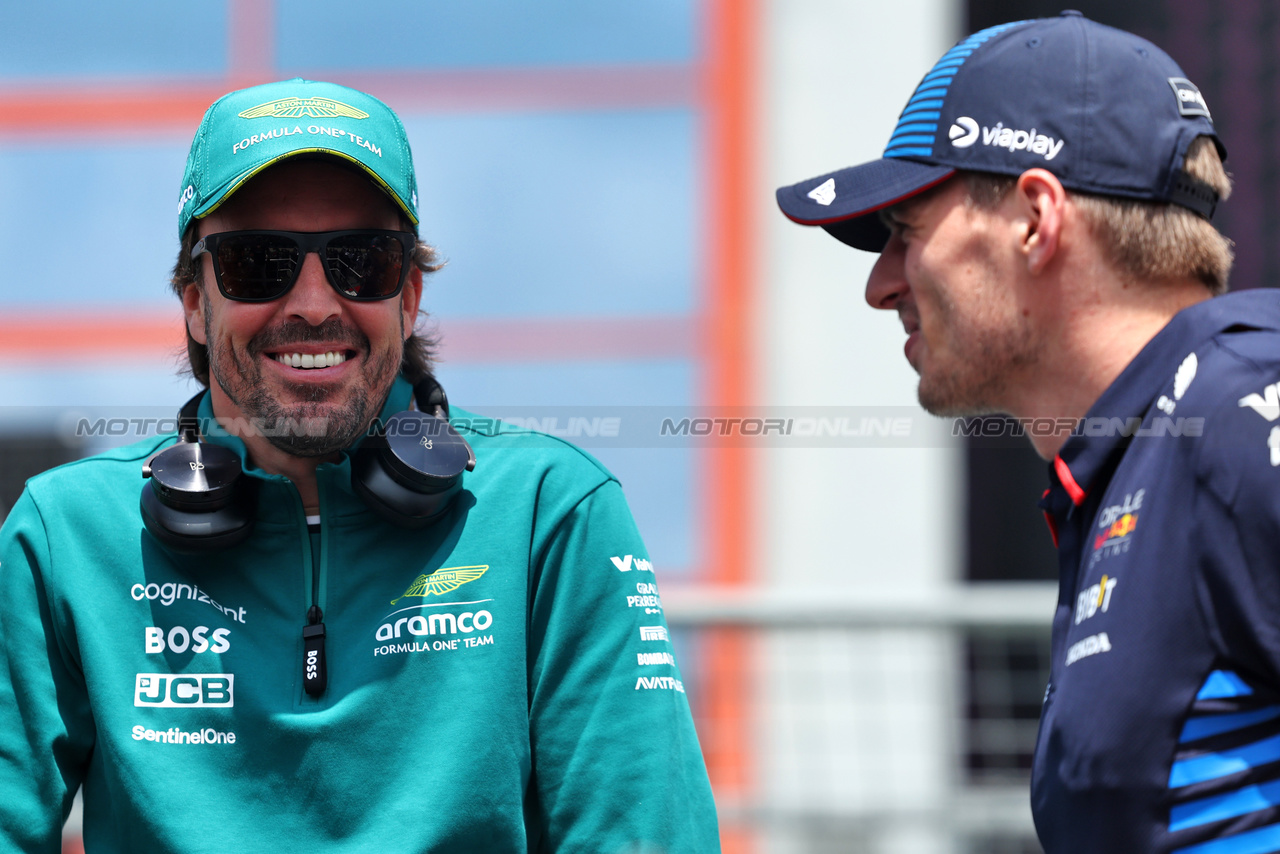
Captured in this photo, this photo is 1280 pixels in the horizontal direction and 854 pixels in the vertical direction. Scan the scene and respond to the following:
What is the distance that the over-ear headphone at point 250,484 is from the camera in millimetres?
2113

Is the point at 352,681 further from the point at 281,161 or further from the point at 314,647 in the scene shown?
the point at 281,161

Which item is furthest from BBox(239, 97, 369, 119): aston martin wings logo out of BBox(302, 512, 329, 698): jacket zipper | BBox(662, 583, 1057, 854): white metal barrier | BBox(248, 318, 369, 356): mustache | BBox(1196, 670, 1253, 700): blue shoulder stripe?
BBox(662, 583, 1057, 854): white metal barrier

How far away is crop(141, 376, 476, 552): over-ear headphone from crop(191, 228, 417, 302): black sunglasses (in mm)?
228

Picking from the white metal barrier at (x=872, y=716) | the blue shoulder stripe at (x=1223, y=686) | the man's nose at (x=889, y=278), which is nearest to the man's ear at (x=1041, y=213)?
the man's nose at (x=889, y=278)

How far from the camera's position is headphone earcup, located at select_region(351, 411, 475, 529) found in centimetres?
211

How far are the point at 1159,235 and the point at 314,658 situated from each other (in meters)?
1.35

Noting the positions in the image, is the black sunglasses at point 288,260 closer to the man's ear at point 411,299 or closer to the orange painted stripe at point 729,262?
the man's ear at point 411,299

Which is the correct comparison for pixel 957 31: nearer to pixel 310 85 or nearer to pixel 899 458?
pixel 899 458

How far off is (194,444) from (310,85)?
613 mm

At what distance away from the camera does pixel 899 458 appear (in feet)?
16.5

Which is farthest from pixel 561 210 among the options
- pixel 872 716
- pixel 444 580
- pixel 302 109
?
pixel 444 580

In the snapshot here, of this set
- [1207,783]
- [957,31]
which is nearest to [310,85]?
[1207,783]

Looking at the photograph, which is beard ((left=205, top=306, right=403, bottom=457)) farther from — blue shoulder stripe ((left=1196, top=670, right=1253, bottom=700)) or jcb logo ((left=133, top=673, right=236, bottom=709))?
blue shoulder stripe ((left=1196, top=670, right=1253, bottom=700))

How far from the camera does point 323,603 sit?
2.16 meters
